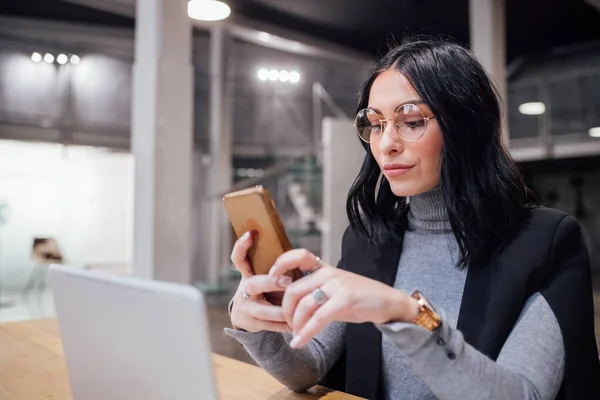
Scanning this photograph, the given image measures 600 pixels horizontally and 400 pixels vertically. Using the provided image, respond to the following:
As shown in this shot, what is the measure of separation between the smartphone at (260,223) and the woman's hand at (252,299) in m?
0.01

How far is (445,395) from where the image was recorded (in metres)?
0.69

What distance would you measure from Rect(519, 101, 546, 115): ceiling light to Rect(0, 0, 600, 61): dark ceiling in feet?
3.32

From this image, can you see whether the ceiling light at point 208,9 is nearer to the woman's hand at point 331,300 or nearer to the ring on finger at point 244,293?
the ring on finger at point 244,293

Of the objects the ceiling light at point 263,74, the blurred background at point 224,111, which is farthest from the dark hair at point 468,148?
the ceiling light at point 263,74

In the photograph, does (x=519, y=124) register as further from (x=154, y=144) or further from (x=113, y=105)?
(x=154, y=144)

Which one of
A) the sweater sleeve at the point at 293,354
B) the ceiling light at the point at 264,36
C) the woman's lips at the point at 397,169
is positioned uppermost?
the ceiling light at the point at 264,36

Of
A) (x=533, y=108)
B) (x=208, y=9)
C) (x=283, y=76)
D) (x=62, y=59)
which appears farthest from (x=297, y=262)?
(x=283, y=76)

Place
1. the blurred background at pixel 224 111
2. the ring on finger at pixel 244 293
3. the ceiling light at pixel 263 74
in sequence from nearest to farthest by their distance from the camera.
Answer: the ring on finger at pixel 244 293 < the blurred background at pixel 224 111 < the ceiling light at pixel 263 74

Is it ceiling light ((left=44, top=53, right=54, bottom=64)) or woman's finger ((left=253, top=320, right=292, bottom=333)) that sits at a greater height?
ceiling light ((left=44, top=53, right=54, bottom=64))

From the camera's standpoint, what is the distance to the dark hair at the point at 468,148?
92 cm

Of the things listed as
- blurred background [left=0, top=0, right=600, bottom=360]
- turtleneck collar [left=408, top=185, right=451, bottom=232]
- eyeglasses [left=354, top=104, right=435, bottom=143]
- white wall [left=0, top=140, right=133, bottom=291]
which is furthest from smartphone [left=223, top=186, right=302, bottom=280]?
white wall [left=0, top=140, right=133, bottom=291]

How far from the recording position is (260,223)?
0.68m

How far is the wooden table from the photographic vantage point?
1.06m

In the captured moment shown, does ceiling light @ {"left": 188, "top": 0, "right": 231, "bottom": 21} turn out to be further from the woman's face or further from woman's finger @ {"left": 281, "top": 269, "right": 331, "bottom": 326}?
woman's finger @ {"left": 281, "top": 269, "right": 331, "bottom": 326}
